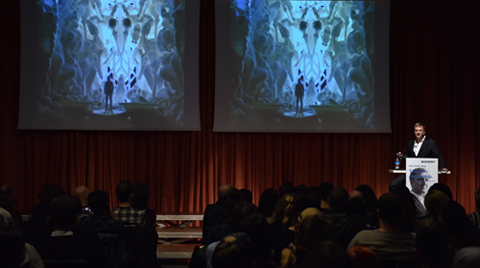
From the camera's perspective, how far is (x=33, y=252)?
7.38 ft

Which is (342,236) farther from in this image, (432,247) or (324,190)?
(324,190)

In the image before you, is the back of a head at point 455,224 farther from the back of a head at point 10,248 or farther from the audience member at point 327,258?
the back of a head at point 10,248

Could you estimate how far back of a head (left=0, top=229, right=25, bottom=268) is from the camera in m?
1.98

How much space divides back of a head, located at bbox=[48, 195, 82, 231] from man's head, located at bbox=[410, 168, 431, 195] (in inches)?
177

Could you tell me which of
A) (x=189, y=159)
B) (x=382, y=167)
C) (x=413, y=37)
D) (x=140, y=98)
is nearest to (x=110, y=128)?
(x=140, y=98)

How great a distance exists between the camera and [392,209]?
8.30 feet

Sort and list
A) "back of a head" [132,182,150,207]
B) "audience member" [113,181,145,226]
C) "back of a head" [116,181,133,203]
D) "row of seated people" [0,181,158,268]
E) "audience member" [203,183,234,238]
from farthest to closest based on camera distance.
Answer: "audience member" [203,183,234,238] → "back of a head" [132,182,150,207] → "back of a head" [116,181,133,203] → "audience member" [113,181,145,226] → "row of seated people" [0,181,158,268]

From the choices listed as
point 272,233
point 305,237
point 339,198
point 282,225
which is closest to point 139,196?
point 282,225

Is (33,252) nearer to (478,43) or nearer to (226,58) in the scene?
(226,58)

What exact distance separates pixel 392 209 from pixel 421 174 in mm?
3716

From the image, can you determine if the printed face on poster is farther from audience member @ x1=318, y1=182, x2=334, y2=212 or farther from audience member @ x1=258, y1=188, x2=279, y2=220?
audience member @ x1=258, y1=188, x2=279, y2=220

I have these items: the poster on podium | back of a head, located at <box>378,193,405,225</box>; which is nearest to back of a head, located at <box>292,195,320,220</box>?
back of a head, located at <box>378,193,405,225</box>

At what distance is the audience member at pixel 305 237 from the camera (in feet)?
7.82

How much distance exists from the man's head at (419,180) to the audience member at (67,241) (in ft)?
14.5
